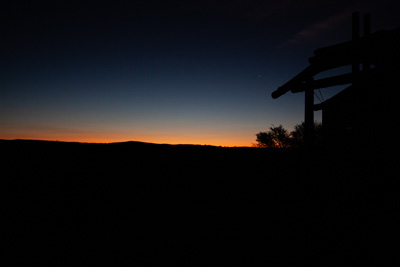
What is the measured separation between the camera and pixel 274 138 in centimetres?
3688

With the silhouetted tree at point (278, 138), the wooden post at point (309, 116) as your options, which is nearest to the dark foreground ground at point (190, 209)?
the wooden post at point (309, 116)

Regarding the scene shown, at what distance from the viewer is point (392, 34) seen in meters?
3.30

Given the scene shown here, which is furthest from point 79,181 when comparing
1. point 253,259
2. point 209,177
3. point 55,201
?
point 253,259

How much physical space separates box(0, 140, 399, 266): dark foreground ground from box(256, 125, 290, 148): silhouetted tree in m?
32.8

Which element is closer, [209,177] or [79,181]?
[79,181]

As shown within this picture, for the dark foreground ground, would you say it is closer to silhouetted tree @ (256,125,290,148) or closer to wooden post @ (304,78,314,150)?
wooden post @ (304,78,314,150)

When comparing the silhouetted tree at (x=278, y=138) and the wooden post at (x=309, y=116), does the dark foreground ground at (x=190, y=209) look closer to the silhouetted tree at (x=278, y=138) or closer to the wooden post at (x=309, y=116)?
the wooden post at (x=309, y=116)

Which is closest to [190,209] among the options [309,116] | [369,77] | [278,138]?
[309,116]

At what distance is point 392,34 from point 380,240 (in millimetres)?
2564

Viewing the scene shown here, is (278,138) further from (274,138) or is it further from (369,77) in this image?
(369,77)

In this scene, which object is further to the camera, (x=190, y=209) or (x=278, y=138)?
(x=278, y=138)

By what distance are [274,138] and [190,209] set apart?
116 feet

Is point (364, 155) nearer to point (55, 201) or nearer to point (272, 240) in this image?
point (272, 240)

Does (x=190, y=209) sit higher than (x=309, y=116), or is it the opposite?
(x=309, y=116)
